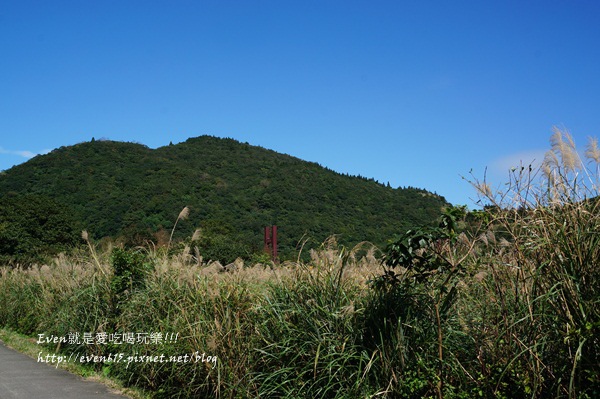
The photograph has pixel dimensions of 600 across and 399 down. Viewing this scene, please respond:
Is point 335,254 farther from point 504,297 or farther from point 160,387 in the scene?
point 160,387

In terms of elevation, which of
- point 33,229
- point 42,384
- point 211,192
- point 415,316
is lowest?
point 42,384

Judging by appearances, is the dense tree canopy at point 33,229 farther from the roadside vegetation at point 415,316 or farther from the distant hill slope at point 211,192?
the roadside vegetation at point 415,316

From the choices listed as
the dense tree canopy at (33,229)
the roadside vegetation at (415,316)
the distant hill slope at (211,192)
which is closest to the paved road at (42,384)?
the roadside vegetation at (415,316)

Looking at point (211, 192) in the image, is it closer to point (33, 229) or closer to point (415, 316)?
point (33, 229)

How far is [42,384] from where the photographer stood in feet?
28.0

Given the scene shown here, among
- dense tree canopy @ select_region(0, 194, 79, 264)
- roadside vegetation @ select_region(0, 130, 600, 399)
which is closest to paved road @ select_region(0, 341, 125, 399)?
roadside vegetation @ select_region(0, 130, 600, 399)

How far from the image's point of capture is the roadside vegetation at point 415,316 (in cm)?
435

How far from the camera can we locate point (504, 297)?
5004mm

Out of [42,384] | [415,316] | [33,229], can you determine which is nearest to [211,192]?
[33,229]

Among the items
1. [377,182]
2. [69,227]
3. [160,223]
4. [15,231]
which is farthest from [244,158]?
[15,231]

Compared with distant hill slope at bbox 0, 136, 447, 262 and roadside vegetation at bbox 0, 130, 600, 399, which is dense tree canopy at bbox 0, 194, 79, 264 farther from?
roadside vegetation at bbox 0, 130, 600, 399

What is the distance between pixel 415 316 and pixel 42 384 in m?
6.01

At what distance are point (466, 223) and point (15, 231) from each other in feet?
115

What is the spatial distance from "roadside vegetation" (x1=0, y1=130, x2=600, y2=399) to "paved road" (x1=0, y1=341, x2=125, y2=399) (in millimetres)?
597
